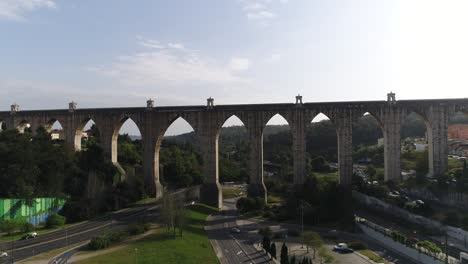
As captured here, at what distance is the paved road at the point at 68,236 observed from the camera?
31.2 metres

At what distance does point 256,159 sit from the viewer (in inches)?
1897

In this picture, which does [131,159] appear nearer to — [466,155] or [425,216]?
[425,216]

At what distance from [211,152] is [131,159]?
16.5 metres

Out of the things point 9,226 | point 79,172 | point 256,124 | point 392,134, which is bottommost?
point 9,226

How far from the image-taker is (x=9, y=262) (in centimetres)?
2822

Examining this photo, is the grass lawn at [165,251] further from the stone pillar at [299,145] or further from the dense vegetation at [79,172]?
the stone pillar at [299,145]

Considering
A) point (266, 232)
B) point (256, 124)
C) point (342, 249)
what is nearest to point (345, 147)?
point (256, 124)

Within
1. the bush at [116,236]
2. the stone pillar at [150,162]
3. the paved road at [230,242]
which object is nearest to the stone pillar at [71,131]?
the stone pillar at [150,162]

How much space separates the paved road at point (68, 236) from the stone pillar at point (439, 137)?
33.5 m

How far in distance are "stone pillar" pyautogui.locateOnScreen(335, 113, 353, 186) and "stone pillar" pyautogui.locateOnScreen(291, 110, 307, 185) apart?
407 centimetres

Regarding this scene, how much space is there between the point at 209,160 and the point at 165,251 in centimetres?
1978

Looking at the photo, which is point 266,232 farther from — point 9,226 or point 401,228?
point 9,226

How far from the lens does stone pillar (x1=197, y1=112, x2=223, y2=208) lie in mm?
48844

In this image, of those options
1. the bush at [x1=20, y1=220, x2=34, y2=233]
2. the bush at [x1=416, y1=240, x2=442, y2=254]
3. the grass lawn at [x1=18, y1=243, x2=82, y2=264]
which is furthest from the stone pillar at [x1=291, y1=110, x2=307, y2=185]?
the bush at [x1=20, y1=220, x2=34, y2=233]
